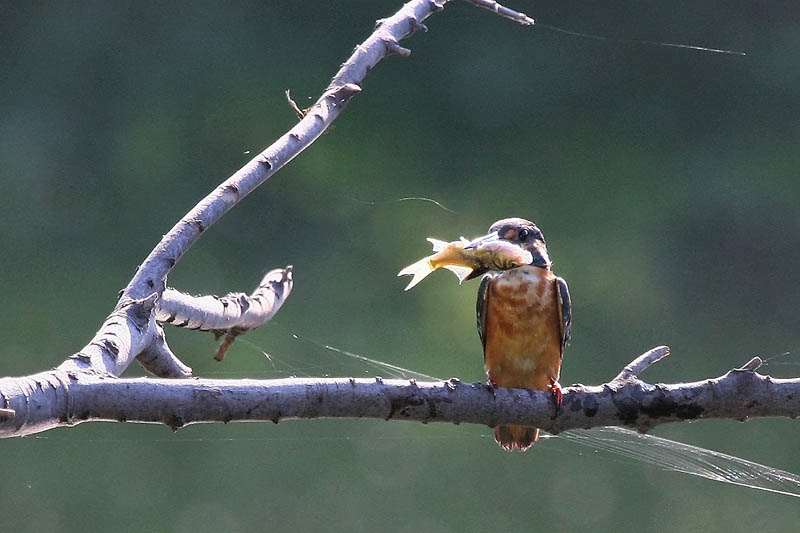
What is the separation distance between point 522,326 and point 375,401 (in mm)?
617

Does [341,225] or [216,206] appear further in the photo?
[341,225]

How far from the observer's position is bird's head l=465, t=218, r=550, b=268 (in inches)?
57.2

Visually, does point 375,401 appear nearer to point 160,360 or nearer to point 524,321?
point 160,360

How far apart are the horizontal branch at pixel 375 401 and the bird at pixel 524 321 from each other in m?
0.39

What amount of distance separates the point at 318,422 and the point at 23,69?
8.77 ft

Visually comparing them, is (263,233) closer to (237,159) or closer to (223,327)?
(237,159)

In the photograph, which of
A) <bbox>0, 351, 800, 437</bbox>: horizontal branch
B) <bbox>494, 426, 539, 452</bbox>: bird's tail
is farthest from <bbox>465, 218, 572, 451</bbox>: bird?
<bbox>0, 351, 800, 437</bbox>: horizontal branch

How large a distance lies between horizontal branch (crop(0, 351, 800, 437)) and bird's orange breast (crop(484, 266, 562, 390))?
1.28ft

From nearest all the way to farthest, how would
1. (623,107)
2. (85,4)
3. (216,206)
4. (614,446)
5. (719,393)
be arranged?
(719,393) → (216,206) → (614,446) → (623,107) → (85,4)

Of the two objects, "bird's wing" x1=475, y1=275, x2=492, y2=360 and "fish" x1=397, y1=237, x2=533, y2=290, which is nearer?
"fish" x1=397, y1=237, x2=533, y2=290

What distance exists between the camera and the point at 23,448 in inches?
168

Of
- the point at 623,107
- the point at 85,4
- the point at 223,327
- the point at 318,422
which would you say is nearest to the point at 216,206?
the point at 223,327

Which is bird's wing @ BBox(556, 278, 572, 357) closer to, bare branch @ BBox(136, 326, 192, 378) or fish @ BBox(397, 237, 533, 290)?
fish @ BBox(397, 237, 533, 290)

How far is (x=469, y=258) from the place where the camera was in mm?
1251
